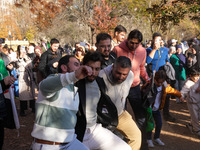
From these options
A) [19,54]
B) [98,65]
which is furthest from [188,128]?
[19,54]

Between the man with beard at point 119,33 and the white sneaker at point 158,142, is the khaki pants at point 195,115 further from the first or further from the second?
the man with beard at point 119,33

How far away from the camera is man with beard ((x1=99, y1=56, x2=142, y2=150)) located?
3.14m

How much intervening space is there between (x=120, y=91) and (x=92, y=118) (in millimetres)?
685

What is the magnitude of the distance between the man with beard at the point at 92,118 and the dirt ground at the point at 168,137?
2.08 meters

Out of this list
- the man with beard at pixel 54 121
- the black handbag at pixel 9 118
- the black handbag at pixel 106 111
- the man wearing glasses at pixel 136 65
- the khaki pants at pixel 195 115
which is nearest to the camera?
the man with beard at pixel 54 121

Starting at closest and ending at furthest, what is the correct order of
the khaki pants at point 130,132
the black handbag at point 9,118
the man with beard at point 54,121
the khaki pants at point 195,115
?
the man with beard at point 54,121
the khaki pants at point 130,132
the black handbag at point 9,118
the khaki pants at point 195,115

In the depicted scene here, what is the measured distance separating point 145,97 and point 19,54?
412 cm

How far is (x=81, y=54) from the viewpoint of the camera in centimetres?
553

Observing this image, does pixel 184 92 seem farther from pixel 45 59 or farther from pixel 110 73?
pixel 45 59

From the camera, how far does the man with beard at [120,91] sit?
3137 millimetres

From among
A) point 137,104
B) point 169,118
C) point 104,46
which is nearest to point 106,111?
point 137,104

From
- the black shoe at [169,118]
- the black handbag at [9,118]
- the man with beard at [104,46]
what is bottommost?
the black shoe at [169,118]

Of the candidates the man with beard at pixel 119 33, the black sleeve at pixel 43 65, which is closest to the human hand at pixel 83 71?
the man with beard at pixel 119 33

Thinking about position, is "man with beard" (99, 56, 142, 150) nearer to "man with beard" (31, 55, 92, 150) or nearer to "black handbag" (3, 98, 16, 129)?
"man with beard" (31, 55, 92, 150)
